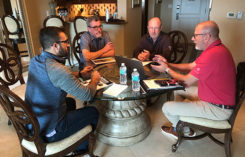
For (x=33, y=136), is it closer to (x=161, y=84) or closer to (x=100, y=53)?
(x=161, y=84)

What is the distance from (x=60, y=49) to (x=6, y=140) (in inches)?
54.7

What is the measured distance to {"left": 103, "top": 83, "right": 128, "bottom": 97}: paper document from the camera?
5.15 ft

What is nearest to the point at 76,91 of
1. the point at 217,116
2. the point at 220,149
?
the point at 217,116

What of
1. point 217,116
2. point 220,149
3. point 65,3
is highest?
point 65,3

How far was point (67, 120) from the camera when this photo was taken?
1512 millimetres

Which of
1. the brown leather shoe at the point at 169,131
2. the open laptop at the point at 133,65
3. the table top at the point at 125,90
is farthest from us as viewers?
the brown leather shoe at the point at 169,131

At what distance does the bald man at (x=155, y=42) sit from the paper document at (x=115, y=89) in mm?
817

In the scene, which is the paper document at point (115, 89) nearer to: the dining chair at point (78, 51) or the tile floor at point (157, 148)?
the tile floor at point (157, 148)

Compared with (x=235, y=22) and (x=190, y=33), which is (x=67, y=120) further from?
(x=190, y=33)

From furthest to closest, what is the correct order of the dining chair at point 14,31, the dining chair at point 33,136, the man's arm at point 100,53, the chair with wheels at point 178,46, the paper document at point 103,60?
1. the dining chair at point 14,31
2. the chair with wheels at point 178,46
3. the man's arm at point 100,53
4. the paper document at point 103,60
5. the dining chair at point 33,136

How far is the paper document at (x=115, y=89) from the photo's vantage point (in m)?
1.57

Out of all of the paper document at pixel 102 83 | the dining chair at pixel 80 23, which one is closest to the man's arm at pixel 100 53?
the paper document at pixel 102 83


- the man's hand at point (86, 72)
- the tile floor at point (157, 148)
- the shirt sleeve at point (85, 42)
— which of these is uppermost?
the shirt sleeve at point (85, 42)

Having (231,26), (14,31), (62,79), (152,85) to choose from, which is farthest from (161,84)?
(14,31)
